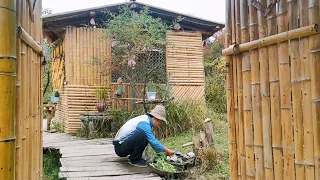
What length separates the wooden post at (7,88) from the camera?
1761mm

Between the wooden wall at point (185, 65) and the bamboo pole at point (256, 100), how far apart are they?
7.26 metres

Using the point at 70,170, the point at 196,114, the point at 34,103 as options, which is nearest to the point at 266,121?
the point at 34,103

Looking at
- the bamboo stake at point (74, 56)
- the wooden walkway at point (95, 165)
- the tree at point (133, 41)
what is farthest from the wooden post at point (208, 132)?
the bamboo stake at point (74, 56)

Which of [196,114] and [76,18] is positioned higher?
[76,18]

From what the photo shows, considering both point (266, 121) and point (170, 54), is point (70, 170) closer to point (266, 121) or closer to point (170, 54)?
point (266, 121)

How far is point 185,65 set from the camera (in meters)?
10.7

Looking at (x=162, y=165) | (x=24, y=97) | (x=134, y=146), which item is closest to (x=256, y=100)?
(x=24, y=97)

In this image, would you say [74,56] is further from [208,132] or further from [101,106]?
[208,132]

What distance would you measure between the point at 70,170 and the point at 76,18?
5.88m

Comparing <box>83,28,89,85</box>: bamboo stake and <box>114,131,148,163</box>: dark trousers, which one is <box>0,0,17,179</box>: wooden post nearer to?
<box>114,131,148,163</box>: dark trousers

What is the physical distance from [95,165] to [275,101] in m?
3.36

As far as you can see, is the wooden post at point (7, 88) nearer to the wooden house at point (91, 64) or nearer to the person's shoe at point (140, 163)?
the person's shoe at point (140, 163)

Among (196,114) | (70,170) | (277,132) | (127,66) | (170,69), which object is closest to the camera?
(277,132)

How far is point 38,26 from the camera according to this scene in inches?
126
